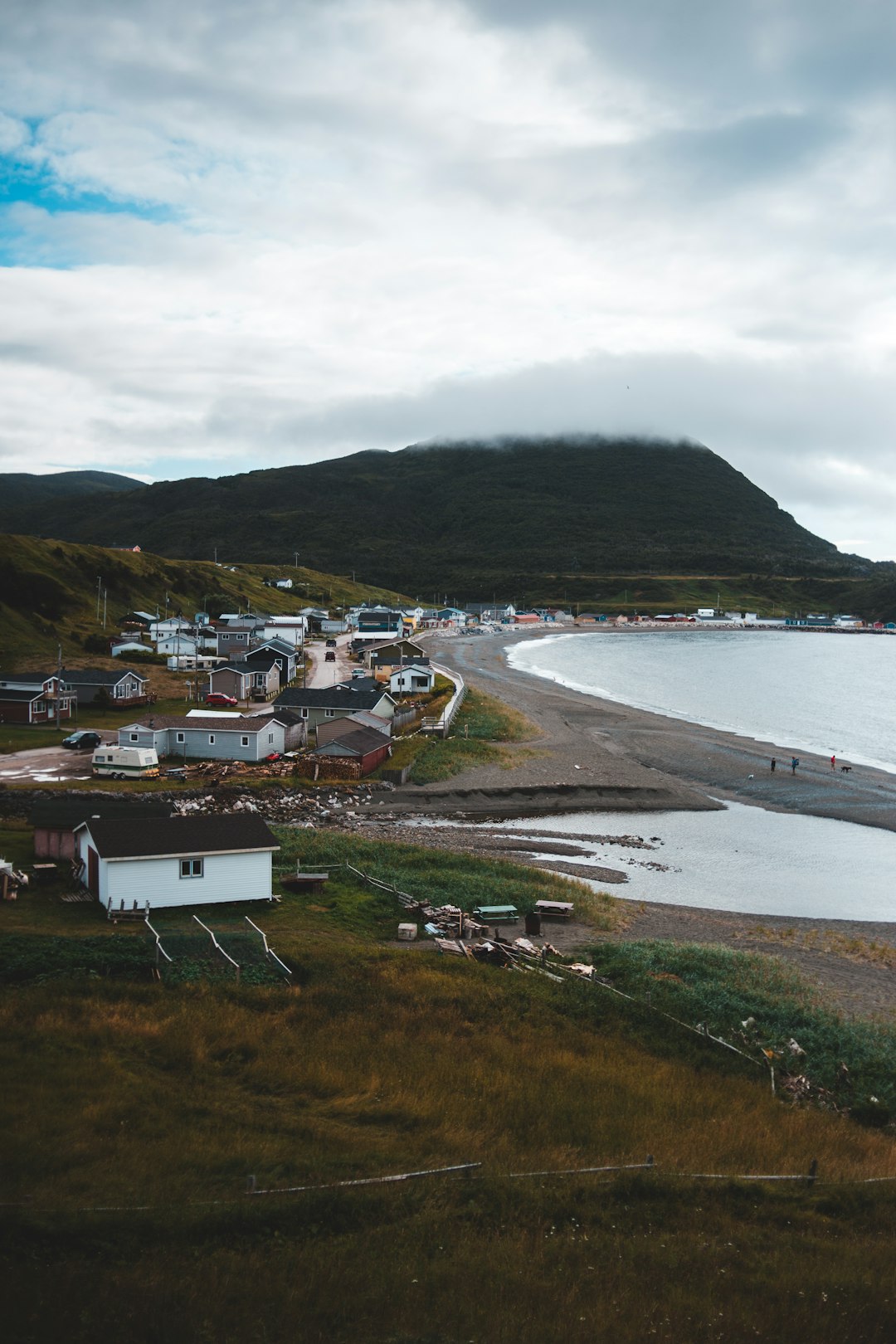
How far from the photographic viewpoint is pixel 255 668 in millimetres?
72312

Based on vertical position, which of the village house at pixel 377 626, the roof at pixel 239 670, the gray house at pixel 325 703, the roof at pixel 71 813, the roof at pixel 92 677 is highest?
the village house at pixel 377 626

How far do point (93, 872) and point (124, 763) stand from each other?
22.3m

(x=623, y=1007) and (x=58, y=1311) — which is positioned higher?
(x=58, y=1311)

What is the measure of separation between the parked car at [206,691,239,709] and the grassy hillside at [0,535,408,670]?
1872cm

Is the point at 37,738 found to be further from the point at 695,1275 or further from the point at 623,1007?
the point at 695,1275

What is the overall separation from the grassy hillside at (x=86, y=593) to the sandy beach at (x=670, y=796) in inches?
1716

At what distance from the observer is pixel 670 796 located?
5141 centimetres

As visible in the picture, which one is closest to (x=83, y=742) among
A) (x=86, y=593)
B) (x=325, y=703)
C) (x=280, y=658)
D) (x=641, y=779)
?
(x=325, y=703)

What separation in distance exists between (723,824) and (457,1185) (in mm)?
35927

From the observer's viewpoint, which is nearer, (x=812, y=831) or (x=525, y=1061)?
(x=525, y=1061)

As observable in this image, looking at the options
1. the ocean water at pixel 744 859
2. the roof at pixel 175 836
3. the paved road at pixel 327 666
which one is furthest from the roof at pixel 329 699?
the roof at pixel 175 836

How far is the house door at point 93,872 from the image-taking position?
26141 mm

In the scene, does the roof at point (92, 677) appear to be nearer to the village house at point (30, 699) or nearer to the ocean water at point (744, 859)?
the village house at point (30, 699)

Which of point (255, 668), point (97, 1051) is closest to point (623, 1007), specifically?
point (97, 1051)
